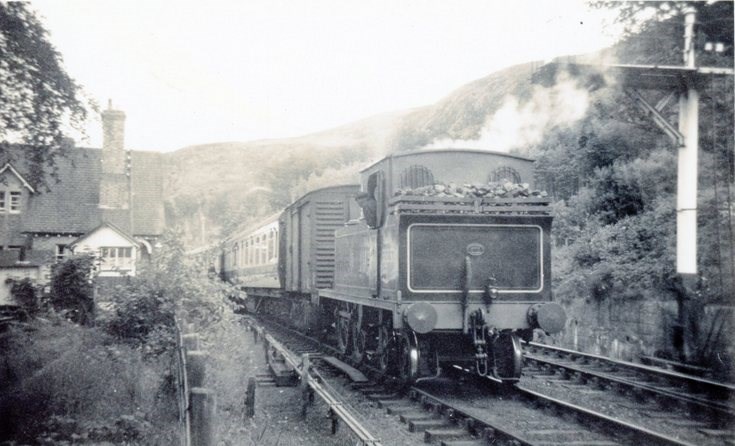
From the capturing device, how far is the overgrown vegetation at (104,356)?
18.9 ft

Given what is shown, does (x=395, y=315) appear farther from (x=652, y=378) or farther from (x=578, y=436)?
(x=652, y=378)

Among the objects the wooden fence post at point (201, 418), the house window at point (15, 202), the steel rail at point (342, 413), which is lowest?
the steel rail at point (342, 413)

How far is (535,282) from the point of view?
26.6ft

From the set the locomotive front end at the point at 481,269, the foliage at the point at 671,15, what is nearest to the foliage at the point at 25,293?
the locomotive front end at the point at 481,269

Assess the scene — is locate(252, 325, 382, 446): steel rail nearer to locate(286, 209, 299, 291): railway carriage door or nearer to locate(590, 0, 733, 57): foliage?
locate(286, 209, 299, 291): railway carriage door

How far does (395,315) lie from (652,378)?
4.18 m

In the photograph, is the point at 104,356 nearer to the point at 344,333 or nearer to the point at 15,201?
the point at 344,333

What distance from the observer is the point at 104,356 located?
7984 mm

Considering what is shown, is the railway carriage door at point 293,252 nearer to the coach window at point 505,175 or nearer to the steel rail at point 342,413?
the steel rail at point 342,413

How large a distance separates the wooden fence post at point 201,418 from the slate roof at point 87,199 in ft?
40.5

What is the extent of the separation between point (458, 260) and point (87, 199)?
13.6 m

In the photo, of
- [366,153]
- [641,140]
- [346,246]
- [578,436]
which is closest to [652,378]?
[578,436]

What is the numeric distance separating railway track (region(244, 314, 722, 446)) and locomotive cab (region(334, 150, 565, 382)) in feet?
1.10

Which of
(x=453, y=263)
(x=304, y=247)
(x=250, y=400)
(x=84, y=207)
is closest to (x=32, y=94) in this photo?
(x=250, y=400)
